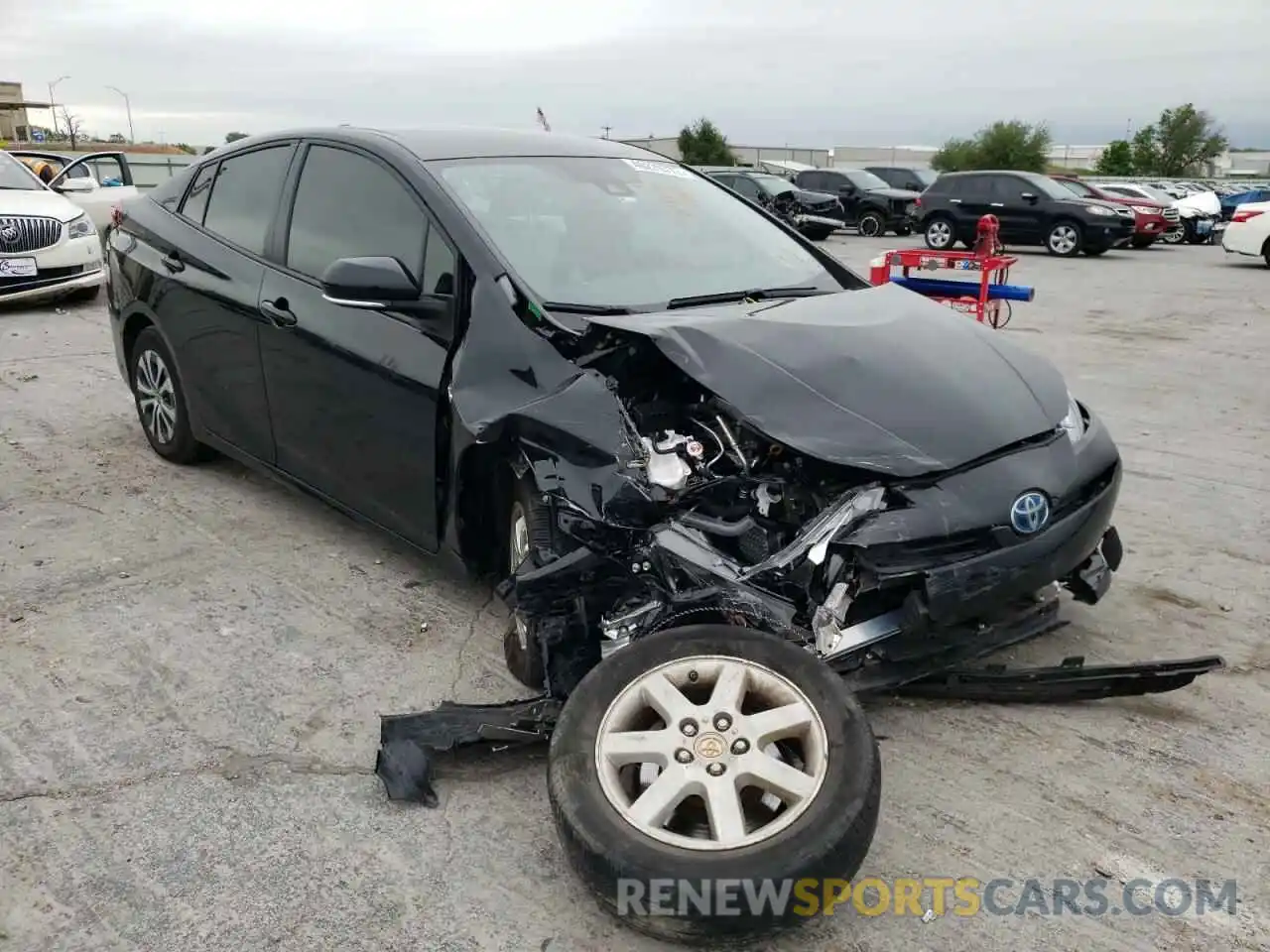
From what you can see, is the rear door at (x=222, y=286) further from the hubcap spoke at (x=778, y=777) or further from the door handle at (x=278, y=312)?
the hubcap spoke at (x=778, y=777)

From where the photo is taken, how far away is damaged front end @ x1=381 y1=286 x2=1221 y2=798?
8.73 feet

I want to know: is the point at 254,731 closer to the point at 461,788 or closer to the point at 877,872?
the point at 461,788

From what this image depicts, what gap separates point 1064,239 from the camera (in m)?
20.0

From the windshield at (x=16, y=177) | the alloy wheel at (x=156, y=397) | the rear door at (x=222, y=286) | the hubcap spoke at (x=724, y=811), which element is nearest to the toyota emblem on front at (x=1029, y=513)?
the hubcap spoke at (x=724, y=811)

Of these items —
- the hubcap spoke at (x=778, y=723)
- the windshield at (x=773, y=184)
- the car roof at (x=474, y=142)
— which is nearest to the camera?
the hubcap spoke at (x=778, y=723)

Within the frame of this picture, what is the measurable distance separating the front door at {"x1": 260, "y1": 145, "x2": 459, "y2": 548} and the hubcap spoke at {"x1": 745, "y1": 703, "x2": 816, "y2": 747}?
146cm

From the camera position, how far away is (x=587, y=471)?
9.20 ft

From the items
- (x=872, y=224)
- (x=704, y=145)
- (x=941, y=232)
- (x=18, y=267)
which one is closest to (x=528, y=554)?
(x=18, y=267)

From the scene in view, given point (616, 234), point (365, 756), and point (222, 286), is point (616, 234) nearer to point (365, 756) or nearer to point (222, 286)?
point (222, 286)

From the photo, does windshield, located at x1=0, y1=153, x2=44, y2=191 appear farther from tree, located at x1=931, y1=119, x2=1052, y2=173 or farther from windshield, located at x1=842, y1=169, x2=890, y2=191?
tree, located at x1=931, y1=119, x2=1052, y2=173

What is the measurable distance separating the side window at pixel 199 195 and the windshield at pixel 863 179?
22.2 meters

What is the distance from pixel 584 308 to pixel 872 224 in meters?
23.2

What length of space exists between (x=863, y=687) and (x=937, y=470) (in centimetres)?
63

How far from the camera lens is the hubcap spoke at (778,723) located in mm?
2359
